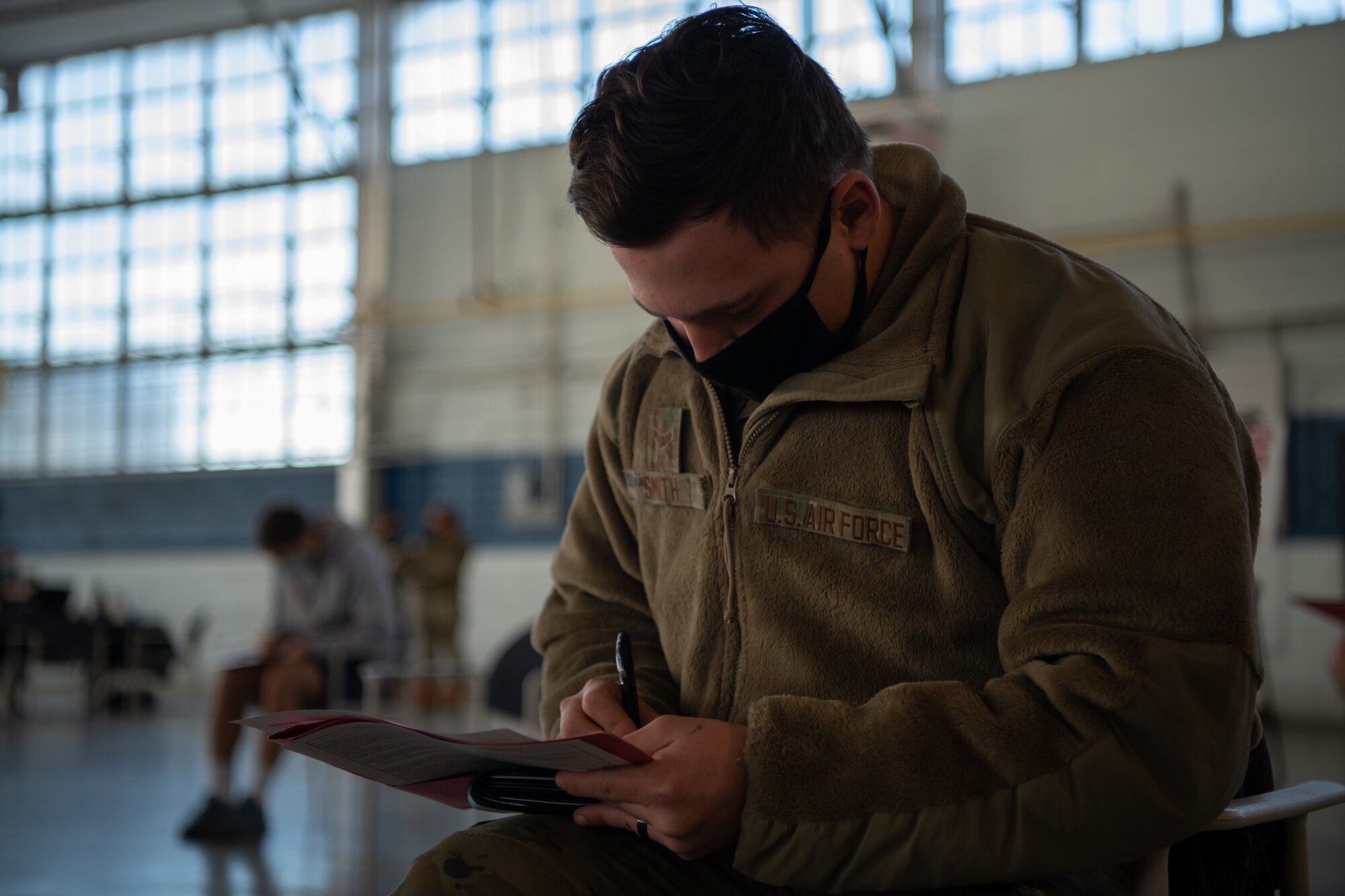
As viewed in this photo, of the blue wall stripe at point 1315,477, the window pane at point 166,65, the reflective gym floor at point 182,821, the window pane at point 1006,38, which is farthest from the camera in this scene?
the window pane at point 166,65

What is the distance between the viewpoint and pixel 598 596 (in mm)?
1313

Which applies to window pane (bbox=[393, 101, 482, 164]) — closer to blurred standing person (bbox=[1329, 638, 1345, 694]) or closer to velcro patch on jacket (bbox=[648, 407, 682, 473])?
blurred standing person (bbox=[1329, 638, 1345, 694])

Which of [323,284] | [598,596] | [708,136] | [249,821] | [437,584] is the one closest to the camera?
[708,136]

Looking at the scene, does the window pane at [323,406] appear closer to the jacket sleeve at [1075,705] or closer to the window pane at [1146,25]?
the window pane at [1146,25]

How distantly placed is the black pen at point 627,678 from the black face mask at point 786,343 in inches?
10.1

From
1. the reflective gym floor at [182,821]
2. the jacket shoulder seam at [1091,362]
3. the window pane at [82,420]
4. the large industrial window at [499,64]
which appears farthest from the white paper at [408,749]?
the window pane at [82,420]

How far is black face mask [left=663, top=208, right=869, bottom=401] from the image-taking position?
104 cm

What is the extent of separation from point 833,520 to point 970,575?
0.13 metres

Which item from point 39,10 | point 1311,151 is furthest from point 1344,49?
point 39,10

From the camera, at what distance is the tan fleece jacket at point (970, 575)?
2.73 feet

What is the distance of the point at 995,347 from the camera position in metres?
0.96

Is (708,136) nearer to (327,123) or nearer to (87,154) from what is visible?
(327,123)

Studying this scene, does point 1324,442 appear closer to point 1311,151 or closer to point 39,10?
point 1311,151

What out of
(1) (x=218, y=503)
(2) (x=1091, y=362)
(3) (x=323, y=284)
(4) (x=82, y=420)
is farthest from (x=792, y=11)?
(2) (x=1091, y=362)
